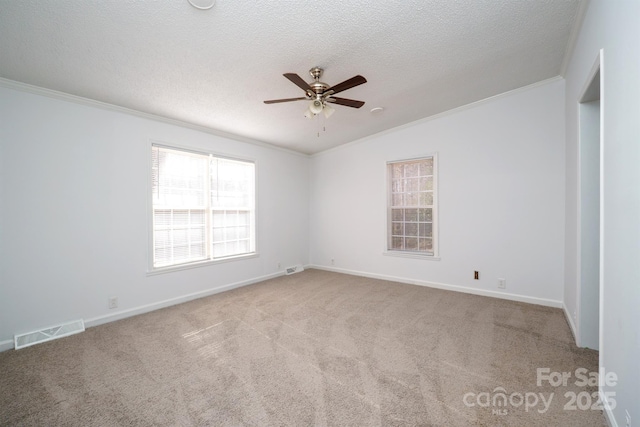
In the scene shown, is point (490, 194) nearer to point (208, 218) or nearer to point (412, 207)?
point (412, 207)

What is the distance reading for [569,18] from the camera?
2.09 m

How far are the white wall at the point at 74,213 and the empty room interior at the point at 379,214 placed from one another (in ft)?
0.06

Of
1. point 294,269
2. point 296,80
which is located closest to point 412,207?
point 294,269

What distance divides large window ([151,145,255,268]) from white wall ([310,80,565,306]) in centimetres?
229

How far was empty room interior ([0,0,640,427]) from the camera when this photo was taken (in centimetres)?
163

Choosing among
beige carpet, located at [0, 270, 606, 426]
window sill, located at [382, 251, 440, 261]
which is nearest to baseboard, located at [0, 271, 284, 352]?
beige carpet, located at [0, 270, 606, 426]

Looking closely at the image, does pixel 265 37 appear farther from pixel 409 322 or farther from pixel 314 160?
pixel 314 160

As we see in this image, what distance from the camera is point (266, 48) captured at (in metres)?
2.20

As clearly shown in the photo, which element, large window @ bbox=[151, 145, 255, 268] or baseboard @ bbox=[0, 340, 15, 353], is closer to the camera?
baseboard @ bbox=[0, 340, 15, 353]

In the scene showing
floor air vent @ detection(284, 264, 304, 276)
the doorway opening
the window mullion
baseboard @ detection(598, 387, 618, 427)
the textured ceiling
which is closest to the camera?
baseboard @ detection(598, 387, 618, 427)

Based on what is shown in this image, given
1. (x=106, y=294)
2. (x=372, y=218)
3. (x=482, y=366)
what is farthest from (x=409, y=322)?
(x=106, y=294)

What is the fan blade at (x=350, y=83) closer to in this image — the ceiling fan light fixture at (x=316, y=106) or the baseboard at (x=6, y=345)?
the ceiling fan light fixture at (x=316, y=106)

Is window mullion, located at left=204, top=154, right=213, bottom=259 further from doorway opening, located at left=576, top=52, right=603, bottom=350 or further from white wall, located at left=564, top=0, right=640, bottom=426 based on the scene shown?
doorway opening, located at left=576, top=52, right=603, bottom=350

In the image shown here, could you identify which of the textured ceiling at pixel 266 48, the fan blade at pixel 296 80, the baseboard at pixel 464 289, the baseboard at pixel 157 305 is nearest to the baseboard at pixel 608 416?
the baseboard at pixel 464 289
